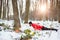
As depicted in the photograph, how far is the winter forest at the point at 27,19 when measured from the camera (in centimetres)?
213

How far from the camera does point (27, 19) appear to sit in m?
2.18

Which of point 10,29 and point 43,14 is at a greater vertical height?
point 43,14

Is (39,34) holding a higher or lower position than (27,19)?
lower

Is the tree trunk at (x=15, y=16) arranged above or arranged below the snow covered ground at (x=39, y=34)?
above

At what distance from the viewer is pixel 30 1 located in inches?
87.4

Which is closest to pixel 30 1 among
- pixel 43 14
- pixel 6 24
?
pixel 43 14

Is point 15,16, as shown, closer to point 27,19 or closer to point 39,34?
point 27,19

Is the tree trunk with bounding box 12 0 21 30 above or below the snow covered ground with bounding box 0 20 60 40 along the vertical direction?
above

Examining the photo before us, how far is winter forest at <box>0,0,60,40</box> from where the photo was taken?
83.7 inches

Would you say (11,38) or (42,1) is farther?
(42,1)

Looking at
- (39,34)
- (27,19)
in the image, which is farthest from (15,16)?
(39,34)

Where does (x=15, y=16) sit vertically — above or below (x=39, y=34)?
above

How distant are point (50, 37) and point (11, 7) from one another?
2.33 feet

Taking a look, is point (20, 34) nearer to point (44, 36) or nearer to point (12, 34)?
point (12, 34)
